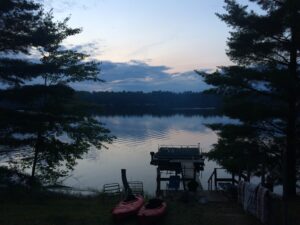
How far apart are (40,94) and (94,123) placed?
202 inches

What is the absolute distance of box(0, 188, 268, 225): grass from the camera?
14703mm

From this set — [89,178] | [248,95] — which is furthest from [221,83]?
[89,178]

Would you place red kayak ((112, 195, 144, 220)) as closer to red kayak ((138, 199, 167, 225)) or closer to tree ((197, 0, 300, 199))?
red kayak ((138, 199, 167, 225))

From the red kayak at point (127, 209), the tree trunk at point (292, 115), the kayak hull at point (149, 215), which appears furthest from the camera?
the tree trunk at point (292, 115)

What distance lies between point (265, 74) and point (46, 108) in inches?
477

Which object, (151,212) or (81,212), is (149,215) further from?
(81,212)

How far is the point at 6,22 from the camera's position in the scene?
1878cm

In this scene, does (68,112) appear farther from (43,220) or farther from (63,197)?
(43,220)

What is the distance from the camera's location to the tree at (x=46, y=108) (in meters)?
19.7

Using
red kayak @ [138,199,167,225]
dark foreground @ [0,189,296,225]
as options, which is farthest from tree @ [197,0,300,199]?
red kayak @ [138,199,167,225]

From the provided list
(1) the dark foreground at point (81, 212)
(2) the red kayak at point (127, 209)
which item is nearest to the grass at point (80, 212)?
(1) the dark foreground at point (81, 212)

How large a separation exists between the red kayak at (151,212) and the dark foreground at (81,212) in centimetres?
39

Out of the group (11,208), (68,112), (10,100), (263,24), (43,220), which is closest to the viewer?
(43,220)

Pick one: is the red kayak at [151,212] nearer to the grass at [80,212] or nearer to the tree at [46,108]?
the grass at [80,212]
